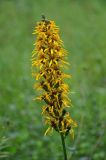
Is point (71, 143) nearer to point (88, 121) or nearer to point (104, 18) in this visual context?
point (88, 121)

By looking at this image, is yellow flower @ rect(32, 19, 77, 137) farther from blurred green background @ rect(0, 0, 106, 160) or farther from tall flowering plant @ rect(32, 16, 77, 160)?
blurred green background @ rect(0, 0, 106, 160)

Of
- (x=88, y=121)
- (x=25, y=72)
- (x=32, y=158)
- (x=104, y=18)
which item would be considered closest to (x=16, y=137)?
(x=32, y=158)

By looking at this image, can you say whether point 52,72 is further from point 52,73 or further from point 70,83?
point 70,83

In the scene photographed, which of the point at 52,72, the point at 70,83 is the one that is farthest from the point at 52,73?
the point at 70,83

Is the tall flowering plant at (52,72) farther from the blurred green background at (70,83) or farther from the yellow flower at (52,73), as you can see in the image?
the blurred green background at (70,83)

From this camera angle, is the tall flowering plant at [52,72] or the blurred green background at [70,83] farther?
the blurred green background at [70,83]

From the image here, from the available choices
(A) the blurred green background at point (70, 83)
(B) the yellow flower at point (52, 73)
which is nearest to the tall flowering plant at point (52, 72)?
(B) the yellow flower at point (52, 73)
